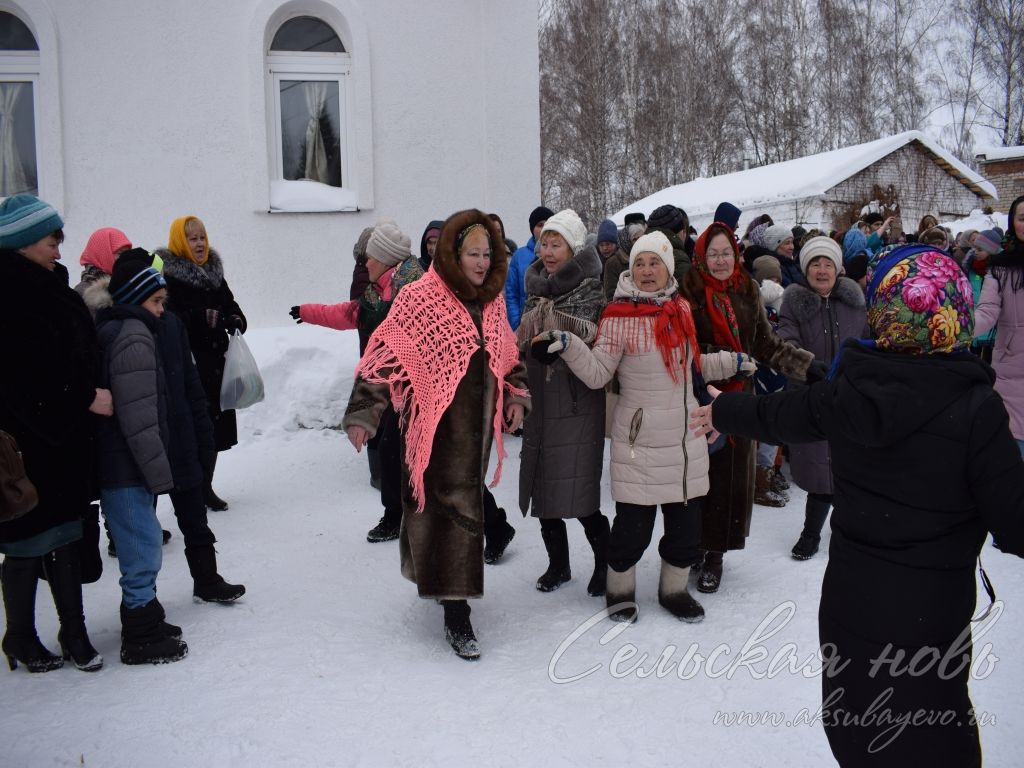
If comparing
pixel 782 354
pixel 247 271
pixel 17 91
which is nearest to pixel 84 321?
pixel 782 354

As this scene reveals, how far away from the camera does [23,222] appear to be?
132 inches

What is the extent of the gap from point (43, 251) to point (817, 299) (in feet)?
14.5

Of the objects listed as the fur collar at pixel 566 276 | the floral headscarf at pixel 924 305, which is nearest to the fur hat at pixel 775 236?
the fur collar at pixel 566 276

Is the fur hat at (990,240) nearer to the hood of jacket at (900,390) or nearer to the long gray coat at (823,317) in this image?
the long gray coat at (823,317)

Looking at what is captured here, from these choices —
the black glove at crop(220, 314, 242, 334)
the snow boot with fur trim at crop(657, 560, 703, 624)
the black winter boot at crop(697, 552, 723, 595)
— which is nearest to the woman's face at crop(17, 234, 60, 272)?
the black glove at crop(220, 314, 242, 334)

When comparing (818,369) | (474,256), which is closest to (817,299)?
(818,369)

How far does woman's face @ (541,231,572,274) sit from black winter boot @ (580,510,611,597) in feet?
4.46

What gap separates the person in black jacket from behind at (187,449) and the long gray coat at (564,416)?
168cm

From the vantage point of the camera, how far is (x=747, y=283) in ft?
15.0

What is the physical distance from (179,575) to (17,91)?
18.9 feet

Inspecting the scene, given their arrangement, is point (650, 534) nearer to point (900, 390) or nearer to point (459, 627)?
point (459, 627)

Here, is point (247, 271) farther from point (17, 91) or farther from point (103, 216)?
point (17, 91)

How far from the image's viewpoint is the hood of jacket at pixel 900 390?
210cm

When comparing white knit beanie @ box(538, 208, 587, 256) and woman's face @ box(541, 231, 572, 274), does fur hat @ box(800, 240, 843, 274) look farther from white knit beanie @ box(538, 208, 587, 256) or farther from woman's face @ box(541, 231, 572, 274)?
woman's face @ box(541, 231, 572, 274)
